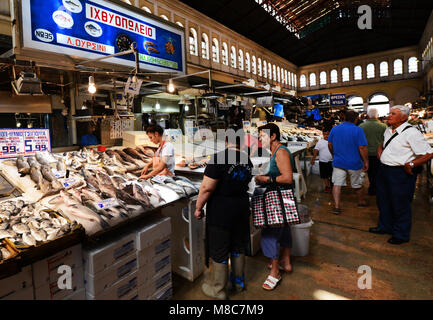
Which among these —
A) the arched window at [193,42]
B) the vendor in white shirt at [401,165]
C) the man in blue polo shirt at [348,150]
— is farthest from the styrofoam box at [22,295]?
the arched window at [193,42]

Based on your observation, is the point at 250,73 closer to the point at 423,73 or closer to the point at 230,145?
the point at 423,73

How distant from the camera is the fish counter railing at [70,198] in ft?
6.34

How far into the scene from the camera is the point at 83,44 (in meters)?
4.00

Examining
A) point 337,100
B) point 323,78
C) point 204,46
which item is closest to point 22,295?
point 337,100

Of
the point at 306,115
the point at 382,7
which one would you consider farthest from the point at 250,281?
the point at 382,7

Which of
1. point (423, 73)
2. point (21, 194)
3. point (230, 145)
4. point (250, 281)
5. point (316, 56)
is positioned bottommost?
point (250, 281)

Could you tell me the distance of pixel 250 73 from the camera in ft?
67.7

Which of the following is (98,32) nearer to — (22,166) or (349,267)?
(22,166)

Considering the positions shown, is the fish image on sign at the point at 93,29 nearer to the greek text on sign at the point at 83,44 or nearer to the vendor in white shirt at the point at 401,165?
the greek text on sign at the point at 83,44

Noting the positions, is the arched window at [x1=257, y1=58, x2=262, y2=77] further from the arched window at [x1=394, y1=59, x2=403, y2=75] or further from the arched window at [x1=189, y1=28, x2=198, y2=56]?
the arched window at [x1=394, y1=59, x2=403, y2=75]

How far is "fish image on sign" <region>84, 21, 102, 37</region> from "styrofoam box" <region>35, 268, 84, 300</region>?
3.70 metres

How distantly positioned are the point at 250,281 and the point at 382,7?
2334 centimetres

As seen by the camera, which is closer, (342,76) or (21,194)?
(21,194)

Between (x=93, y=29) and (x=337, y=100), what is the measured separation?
11035 millimetres
